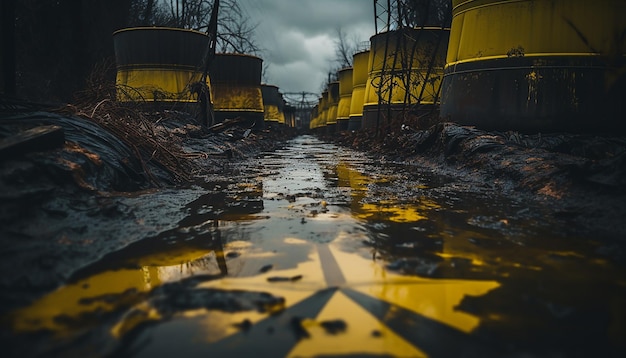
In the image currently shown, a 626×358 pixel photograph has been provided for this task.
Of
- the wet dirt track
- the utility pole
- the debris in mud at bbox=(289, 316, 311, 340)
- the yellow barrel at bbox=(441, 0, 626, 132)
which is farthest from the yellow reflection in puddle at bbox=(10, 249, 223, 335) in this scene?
the yellow barrel at bbox=(441, 0, 626, 132)

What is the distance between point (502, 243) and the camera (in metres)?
1.91

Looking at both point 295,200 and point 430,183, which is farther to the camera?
point 430,183

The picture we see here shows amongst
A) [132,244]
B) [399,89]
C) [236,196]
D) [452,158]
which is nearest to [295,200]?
[236,196]

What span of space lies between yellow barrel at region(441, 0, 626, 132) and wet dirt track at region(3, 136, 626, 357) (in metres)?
2.95

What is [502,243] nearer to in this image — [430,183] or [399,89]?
[430,183]

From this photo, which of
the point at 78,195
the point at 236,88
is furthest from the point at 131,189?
the point at 236,88

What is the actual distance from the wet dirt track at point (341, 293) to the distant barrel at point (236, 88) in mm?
10669

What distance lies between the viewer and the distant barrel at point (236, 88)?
41.2 ft

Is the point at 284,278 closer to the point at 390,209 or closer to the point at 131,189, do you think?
→ the point at 390,209

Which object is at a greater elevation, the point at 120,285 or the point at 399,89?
the point at 399,89

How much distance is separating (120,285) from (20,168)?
1.14 meters

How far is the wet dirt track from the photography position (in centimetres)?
105

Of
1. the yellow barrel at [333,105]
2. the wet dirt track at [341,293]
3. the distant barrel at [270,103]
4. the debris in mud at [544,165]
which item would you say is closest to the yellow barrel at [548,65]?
the debris in mud at [544,165]

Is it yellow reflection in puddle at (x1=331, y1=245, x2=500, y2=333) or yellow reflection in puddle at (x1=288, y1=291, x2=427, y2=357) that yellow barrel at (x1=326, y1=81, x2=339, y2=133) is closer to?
yellow reflection in puddle at (x1=331, y1=245, x2=500, y2=333)
